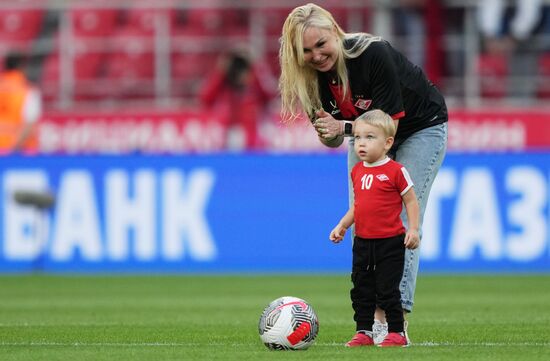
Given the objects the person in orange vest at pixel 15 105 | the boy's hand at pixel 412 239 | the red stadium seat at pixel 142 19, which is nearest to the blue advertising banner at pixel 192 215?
the person in orange vest at pixel 15 105

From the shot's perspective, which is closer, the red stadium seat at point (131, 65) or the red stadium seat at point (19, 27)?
the red stadium seat at point (131, 65)

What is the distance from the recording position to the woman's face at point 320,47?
24.9ft

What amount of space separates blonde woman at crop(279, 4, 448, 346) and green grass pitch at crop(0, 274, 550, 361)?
73 cm

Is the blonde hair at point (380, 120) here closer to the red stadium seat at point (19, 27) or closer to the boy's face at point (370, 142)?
the boy's face at point (370, 142)

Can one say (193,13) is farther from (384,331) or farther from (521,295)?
(384,331)

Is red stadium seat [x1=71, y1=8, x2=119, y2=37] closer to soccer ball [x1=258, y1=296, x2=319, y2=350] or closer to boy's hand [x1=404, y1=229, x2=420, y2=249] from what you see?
soccer ball [x1=258, y1=296, x2=319, y2=350]

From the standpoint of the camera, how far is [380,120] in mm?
7656

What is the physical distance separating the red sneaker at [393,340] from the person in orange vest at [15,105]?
11.7 m

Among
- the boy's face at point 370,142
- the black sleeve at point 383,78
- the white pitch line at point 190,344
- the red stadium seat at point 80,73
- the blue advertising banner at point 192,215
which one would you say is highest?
the black sleeve at point 383,78

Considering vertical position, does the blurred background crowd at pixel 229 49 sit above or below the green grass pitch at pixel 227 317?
above

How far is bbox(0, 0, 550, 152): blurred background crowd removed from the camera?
64.1 ft

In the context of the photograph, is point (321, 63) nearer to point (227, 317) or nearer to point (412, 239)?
point (412, 239)

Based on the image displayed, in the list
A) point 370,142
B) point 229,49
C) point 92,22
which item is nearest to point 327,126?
point 370,142

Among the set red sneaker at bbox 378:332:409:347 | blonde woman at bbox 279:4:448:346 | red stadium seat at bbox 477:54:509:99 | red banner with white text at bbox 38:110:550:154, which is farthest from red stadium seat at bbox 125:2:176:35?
red sneaker at bbox 378:332:409:347
